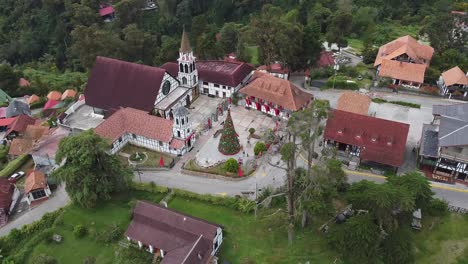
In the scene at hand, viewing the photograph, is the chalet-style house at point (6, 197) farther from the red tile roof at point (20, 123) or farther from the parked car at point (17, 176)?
the red tile roof at point (20, 123)

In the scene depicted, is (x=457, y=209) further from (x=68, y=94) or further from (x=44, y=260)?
(x=68, y=94)

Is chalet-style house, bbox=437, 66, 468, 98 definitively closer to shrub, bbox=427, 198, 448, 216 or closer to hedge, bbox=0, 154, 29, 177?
shrub, bbox=427, 198, 448, 216

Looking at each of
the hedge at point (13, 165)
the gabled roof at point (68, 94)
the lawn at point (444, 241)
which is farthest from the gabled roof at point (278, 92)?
the gabled roof at point (68, 94)

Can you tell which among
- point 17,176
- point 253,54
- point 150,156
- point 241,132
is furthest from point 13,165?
point 253,54

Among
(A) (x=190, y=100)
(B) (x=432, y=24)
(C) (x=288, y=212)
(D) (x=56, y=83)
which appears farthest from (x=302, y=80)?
(D) (x=56, y=83)

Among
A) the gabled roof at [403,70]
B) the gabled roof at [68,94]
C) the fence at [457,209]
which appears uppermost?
the gabled roof at [403,70]

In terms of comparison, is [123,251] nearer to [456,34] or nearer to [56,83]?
[56,83]

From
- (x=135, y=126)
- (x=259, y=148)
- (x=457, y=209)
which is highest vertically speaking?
(x=135, y=126)
